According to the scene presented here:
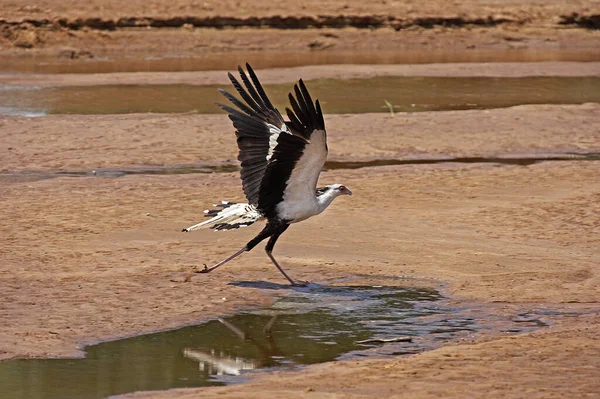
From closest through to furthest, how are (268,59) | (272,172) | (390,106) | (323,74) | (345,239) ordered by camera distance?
(272,172), (345,239), (390,106), (323,74), (268,59)

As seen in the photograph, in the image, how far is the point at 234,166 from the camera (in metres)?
14.9

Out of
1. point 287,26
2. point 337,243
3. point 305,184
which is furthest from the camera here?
point 287,26

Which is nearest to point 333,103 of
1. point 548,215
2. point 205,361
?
point 548,215

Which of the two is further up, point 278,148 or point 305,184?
point 278,148

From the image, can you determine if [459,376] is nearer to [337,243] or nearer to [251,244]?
A: [251,244]

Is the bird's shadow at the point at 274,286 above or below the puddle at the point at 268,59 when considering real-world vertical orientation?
below

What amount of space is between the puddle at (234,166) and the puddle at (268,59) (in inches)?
402

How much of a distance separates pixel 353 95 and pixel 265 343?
1393 cm

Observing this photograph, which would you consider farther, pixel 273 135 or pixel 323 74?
pixel 323 74

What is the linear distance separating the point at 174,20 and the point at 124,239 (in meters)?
18.8

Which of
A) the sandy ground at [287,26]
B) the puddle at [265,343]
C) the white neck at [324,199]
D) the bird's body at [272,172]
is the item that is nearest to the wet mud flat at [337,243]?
the puddle at [265,343]

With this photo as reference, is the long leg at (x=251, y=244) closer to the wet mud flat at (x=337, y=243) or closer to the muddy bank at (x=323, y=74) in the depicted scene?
the wet mud flat at (x=337, y=243)

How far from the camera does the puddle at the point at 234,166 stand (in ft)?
46.0

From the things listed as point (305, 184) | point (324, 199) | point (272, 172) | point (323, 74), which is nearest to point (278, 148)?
point (272, 172)
